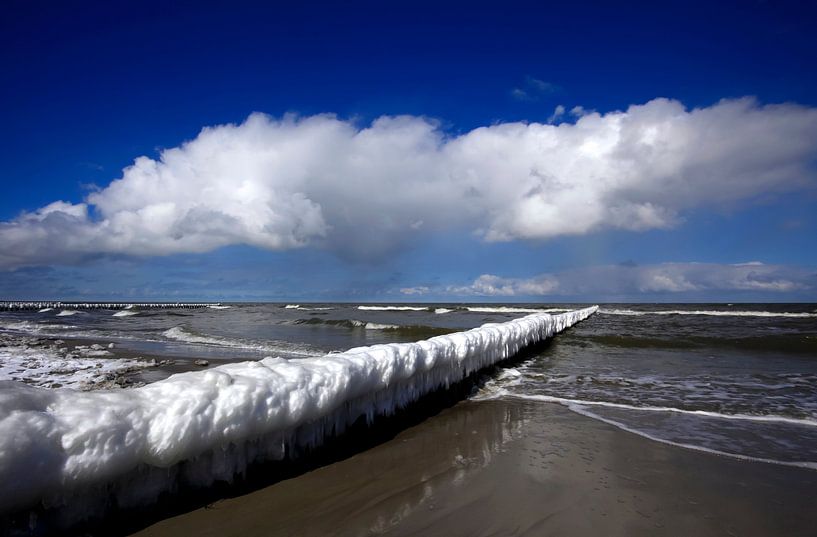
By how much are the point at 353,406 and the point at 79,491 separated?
8.32 ft

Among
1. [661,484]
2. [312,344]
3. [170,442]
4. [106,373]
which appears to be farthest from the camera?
[312,344]

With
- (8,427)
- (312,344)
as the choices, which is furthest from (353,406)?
(312,344)

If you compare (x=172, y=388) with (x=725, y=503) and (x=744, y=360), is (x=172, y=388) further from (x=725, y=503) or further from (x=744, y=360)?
(x=744, y=360)

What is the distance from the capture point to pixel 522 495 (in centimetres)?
358

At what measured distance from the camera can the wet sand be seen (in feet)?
9.93

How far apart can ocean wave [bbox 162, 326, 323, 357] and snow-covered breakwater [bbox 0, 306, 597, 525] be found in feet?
32.7

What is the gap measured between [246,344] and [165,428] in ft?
48.8

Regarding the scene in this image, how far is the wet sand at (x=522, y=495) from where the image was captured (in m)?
3.03

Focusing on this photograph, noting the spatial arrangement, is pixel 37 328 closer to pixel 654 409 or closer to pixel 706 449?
pixel 654 409

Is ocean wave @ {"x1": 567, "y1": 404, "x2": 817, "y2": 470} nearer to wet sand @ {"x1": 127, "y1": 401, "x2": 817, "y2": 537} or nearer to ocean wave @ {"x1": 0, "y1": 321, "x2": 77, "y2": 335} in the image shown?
wet sand @ {"x1": 127, "y1": 401, "x2": 817, "y2": 537}

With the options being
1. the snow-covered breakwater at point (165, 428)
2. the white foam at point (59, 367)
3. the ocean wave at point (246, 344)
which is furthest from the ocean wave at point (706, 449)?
the ocean wave at point (246, 344)

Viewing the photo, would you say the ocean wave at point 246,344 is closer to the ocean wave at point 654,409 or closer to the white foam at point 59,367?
the white foam at point 59,367

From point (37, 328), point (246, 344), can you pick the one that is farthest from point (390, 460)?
point (37, 328)

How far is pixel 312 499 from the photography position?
3.39 metres
